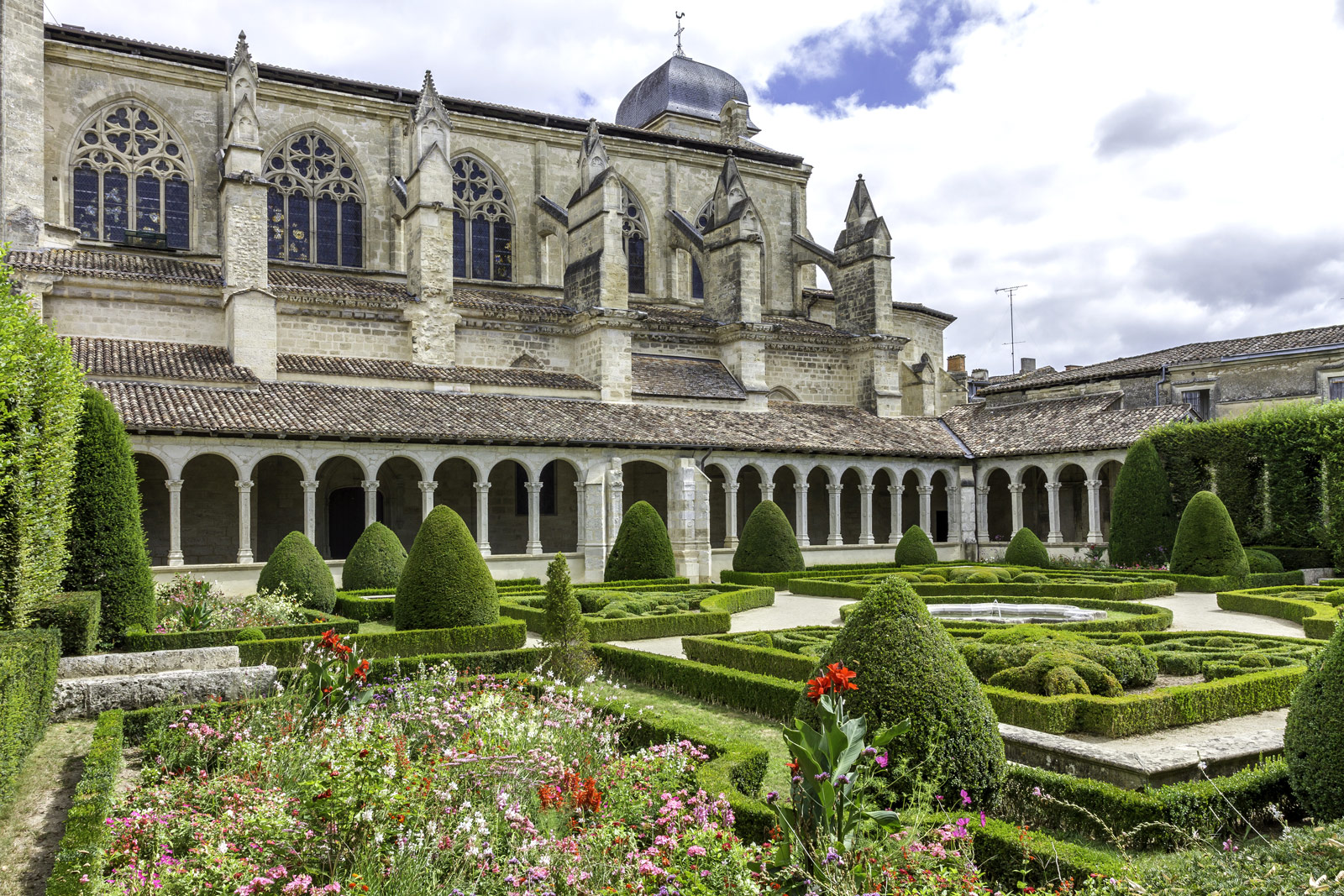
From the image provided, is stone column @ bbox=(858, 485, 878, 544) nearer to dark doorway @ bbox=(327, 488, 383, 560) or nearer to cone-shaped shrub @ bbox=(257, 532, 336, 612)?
dark doorway @ bbox=(327, 488, 383, 560)

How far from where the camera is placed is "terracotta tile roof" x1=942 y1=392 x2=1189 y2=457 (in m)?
25.9

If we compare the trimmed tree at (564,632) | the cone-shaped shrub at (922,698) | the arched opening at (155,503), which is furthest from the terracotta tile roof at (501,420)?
the cone-shaped shrub at (922,698)

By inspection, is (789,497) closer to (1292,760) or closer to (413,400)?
(413,400)

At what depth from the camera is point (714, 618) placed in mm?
13828

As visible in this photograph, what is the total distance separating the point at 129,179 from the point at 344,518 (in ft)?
31.0

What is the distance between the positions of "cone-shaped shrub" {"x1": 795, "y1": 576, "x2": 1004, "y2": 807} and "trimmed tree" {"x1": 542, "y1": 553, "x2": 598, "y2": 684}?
4.04m

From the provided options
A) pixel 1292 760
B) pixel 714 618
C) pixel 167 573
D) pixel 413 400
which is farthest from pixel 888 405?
pixel 1292 760

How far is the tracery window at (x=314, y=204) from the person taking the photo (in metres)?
25.7

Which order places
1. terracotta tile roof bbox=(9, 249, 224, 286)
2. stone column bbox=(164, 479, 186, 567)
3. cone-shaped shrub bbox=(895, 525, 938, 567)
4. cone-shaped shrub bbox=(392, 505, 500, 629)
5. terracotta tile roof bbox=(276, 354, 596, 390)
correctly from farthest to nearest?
terracotta tile roof bbox=(276, 354, 596, 390) → cone-shaped shrub bbox=(895, 525, 938, 567) → terracotta tile roof bbox=(9, 249, 224, 286) → stone column bbox=(164, 479, 186, 567) → cone-shaped shrub bbox=(392, 505, 500, 629)

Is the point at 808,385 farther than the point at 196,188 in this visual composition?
Yes

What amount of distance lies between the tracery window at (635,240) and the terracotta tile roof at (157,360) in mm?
12916

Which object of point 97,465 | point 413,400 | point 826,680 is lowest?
point 826,680

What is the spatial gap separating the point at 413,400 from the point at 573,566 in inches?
202

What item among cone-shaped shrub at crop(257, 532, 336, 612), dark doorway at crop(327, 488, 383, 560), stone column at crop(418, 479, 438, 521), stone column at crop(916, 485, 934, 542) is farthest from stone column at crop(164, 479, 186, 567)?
stone column at crop(916, 485, 934, 542)
